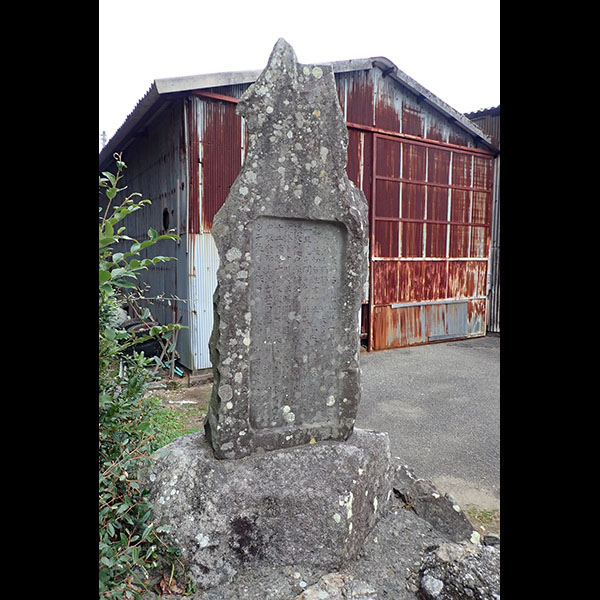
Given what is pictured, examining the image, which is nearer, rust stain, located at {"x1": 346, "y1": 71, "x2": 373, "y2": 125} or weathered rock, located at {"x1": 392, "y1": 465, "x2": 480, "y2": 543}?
weathered rock, located at {"x1": 392, "y1": 465, "x2": 480, "y2": 543}

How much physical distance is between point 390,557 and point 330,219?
6.39 feet

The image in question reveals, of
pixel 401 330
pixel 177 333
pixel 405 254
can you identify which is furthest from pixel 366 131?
pixel 177 333

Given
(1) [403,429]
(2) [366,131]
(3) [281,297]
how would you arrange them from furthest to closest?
(2) [366,131], (1) [403,429], (3) [281,297]

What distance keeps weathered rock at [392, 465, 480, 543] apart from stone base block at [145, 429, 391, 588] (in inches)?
20.9

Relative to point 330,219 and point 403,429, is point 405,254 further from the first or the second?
point 330,219

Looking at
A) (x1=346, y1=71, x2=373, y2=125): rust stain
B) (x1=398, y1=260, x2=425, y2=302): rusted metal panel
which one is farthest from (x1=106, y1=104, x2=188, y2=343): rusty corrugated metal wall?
(x1=398, y1=260, x2=425, y2=302): rusted metal panel

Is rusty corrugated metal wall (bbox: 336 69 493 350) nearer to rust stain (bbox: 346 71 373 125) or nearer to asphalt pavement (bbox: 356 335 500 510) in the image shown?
rust stain (bbox: 346 71 373 125)

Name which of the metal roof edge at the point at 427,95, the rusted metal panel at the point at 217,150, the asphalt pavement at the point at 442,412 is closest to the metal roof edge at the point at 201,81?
the rusted metal panel at the point at 217,150

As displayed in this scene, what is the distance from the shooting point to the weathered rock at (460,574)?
194cm

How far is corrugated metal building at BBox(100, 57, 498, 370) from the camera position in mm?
6145

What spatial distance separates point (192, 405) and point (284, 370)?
304 cm

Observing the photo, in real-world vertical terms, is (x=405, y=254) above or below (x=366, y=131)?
below

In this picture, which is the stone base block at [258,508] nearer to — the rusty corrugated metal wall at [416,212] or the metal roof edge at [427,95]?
the rusty corrugated metal wall at [416,212]

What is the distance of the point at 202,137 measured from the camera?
6.06 m
